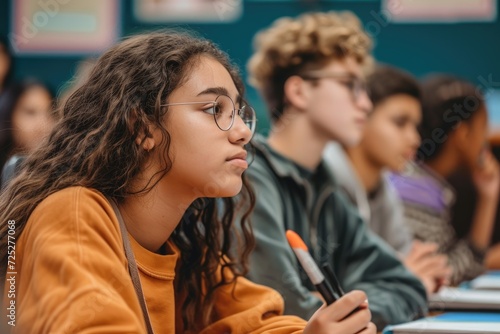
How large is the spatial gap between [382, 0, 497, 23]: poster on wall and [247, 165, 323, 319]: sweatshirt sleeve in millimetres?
2984

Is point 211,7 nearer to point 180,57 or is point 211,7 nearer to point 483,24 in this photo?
point 483,24

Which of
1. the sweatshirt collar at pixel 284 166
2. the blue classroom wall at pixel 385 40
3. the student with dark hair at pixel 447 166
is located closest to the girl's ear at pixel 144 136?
the sweatshirt collar at pixel 284 166

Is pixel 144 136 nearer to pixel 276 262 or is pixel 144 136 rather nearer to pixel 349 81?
pixel 276 262

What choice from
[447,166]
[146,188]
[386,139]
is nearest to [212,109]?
[146,188]

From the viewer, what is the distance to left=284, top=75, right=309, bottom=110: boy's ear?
Answer: 2209mm

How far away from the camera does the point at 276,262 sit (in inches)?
63.4

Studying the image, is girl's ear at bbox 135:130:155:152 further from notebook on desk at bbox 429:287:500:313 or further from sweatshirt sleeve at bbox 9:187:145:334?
notebook on desk at bbox 429:287:500:313

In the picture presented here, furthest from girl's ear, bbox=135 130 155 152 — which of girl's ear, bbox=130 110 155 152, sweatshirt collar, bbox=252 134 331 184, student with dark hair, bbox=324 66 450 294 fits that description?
student with dark hair, bbox=324 66 450 294

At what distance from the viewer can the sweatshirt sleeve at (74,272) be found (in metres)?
0.95

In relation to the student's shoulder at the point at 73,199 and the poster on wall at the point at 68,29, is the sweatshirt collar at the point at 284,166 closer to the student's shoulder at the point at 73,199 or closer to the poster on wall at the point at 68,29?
the student's shoulder at the point at 73,199

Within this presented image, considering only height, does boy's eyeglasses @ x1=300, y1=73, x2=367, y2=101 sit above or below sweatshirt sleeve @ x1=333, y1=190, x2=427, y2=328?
above

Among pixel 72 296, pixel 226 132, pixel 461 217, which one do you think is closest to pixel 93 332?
pixel 72 296

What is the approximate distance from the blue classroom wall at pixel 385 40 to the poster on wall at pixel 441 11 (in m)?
0.03

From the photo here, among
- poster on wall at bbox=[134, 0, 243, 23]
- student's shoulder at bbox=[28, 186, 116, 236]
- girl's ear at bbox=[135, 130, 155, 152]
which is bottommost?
poster on wall at bbox=[134, 0, 243, 23]
